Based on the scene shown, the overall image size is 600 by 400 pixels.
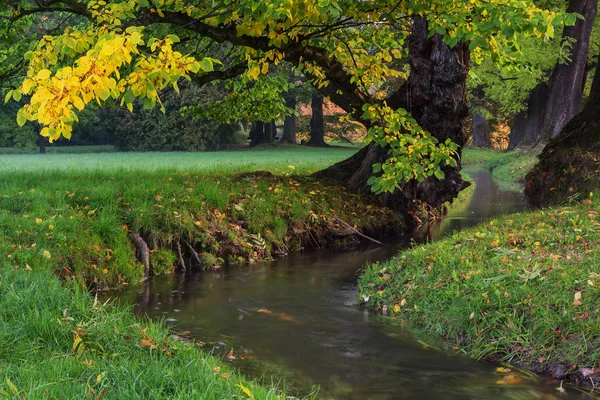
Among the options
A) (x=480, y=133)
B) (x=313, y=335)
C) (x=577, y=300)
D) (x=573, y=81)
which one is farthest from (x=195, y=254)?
(x=480, y=133)

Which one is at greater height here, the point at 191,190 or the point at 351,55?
the point at 351,55

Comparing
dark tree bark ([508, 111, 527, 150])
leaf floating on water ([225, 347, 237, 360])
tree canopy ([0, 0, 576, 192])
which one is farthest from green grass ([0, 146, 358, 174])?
dark tree bark ([508, 111, 527, 150])

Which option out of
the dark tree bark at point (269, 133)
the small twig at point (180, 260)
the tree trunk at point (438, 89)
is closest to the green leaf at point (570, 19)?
the tree trunk at point (438, 89)

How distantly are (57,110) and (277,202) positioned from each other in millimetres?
8066

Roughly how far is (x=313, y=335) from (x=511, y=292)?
6.85ft

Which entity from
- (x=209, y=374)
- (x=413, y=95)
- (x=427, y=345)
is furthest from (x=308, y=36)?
(x=209, y=374)

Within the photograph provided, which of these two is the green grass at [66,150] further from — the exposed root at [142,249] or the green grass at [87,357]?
the green grass at [87,357]

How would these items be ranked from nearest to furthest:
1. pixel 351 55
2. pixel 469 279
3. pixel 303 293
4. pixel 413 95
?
pixel 469 279 < pixel 303 293 < pixel 351 55 < pixel 413 95

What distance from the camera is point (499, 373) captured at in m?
6.33

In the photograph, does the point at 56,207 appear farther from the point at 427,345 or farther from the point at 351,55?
the point at 427,345

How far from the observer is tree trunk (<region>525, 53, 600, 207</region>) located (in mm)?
13039

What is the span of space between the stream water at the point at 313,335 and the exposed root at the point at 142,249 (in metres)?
0.30

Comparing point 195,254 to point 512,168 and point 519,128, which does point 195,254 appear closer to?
point 512,168

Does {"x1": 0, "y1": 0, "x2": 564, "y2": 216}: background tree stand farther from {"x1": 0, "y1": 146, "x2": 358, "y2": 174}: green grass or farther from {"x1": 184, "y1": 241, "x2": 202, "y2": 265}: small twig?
{"x1": 0, "y1": 146, "x2": 358, "y2": 174}: green grass
